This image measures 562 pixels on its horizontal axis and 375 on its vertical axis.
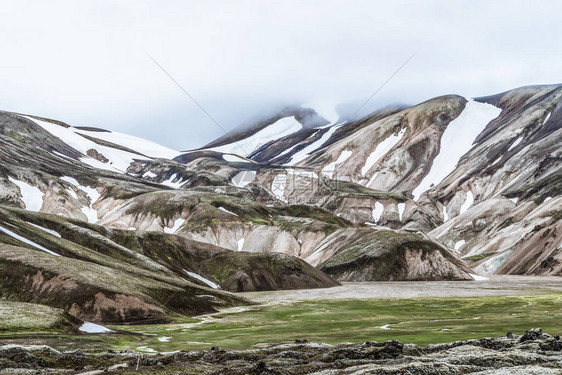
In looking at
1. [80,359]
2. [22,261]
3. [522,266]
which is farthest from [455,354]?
[522,266]

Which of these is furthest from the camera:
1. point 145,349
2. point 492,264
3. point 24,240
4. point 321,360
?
point 492,264

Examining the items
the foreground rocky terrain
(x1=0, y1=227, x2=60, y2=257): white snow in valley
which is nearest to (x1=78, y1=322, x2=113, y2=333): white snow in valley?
the foreground rocky terrain

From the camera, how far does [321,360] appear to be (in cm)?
3422

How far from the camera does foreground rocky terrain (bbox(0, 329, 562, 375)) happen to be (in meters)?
26.4

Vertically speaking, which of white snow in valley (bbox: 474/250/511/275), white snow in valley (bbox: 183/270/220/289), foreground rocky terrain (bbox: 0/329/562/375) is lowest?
white snow in valley (bbox: 474/250/511/275)

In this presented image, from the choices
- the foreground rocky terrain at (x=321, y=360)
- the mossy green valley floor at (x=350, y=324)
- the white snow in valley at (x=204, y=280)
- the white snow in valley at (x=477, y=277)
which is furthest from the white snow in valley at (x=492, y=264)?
the foreground rocky terrain at (x=321, y=360)

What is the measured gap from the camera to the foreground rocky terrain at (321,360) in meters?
26.4

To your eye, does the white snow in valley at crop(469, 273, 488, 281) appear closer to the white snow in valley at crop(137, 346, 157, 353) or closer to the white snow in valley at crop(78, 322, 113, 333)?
the white snow in valley at crop(78, 322, 113, 333)

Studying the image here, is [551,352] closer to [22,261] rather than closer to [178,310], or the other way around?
[178,310]

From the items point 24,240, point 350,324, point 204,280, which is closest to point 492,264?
point 204,280

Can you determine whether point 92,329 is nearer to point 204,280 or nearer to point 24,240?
point 24,240

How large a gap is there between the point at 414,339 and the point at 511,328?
14.3 meters

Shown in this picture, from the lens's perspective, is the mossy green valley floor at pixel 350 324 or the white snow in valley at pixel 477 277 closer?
the mossy green valley floor at pixel 350 324

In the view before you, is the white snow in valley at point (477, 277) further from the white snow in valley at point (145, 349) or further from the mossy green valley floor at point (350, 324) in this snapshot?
the white snow in valley at point (145, 349)
